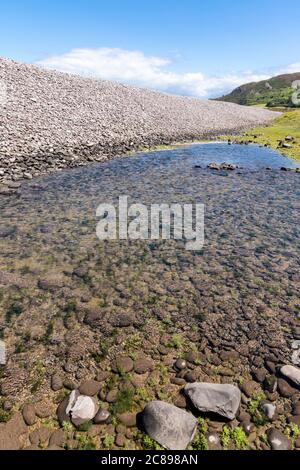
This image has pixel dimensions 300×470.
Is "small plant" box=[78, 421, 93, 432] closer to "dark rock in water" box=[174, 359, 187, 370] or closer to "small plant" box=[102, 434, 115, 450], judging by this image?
"small plant" box=[102, 434, 115, 450]

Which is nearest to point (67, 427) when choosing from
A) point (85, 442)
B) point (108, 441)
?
point (85, 442)

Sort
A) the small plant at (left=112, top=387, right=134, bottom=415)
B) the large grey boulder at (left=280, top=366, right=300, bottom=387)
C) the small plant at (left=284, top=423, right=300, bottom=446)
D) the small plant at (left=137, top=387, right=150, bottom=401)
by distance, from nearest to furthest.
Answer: the small plant at (left=284, top=423, right=300, bottom=446) < the small plant at (left=112, top=387, right=134, bottom=415) < the small plant at (left=137, top=387, right=150, bottom=401) < the large grey boulder at (left=280, top=366, right=300, bottom=387)

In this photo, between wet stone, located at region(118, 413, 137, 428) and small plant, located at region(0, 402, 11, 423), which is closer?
wet stone, located at region(118, 413, 137, 428)

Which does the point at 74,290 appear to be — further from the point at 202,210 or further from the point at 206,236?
the point at 202,210

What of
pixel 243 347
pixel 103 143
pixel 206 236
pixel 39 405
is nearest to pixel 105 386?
pixel 39 405

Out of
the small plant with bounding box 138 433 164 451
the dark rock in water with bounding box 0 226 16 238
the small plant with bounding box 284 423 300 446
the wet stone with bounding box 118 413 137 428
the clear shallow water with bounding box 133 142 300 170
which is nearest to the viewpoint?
the small plant with bounding box 138 433 164 451
